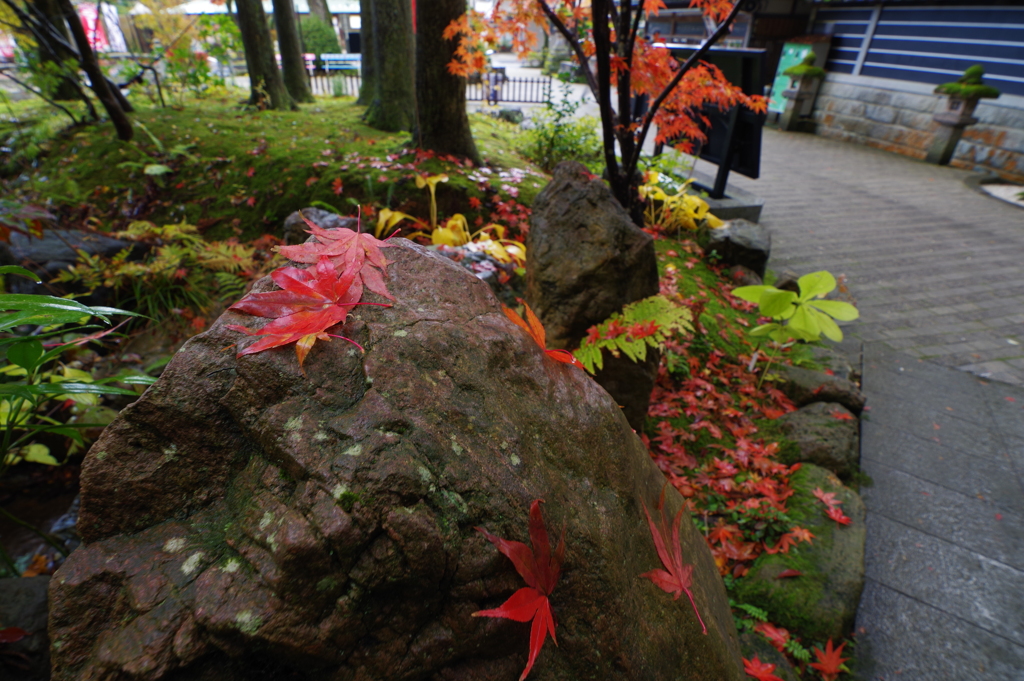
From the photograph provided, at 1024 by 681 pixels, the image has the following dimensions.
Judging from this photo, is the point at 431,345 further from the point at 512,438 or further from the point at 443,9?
the point at 443,9

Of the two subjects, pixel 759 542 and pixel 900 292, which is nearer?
pixel 759 542

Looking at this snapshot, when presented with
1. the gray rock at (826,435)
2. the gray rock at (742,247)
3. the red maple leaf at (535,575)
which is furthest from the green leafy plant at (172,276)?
the gray rock at (742,247)

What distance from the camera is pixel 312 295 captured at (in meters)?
1.17

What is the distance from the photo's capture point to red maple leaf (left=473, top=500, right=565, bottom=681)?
103 cm

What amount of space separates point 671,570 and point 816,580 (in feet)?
5.91

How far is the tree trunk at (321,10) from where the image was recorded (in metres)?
22.8

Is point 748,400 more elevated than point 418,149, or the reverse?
point 418,149

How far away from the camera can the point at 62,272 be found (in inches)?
148

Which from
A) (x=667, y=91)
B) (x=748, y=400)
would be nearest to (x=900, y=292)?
(x=748, y=400)

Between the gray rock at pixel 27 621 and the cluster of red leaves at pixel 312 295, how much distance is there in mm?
1279

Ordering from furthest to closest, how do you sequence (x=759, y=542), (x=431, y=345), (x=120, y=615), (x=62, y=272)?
(x=62, y=272)
(x=759, y=542)
(x=431, y=345)
(x=120, y=615)

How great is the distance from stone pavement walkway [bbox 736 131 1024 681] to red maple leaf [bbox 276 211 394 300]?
2818mm

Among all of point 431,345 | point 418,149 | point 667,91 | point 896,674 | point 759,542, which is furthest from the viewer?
point 418,149

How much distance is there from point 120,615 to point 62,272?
160 inches
